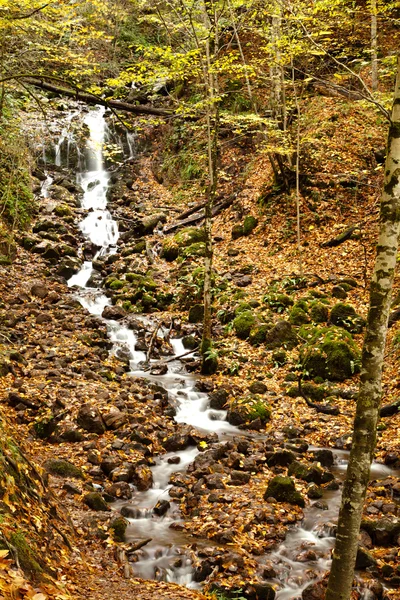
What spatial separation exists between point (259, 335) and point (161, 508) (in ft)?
20.2

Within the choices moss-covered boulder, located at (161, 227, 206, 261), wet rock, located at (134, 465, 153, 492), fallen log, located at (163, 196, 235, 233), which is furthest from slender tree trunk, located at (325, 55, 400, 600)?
fallen log, located at (163, 196, 235, 233)

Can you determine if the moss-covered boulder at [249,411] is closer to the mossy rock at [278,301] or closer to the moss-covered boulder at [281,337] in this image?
the moss-covered boulder at [281,337]

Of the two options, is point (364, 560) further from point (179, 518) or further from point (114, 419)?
point (114, 419)

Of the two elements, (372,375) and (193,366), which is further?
(193,366)

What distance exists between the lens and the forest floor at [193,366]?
5.11 meters

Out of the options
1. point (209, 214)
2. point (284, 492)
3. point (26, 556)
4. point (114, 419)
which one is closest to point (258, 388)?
point (114, 419)

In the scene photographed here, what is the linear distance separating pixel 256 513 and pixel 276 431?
2686 millimetres

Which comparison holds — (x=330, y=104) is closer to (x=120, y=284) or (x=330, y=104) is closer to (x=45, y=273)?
(x=120, y=284)

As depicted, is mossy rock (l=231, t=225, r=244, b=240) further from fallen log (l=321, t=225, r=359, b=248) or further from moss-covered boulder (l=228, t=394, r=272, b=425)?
moss-covered boulder (l=228, t=394, r=272, b=425)

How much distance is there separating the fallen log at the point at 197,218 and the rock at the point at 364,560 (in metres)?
15.1

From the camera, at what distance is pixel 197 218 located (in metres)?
19.6

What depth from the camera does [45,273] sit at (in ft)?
50.9

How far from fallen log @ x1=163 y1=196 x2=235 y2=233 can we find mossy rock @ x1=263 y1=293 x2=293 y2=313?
22.7 ft

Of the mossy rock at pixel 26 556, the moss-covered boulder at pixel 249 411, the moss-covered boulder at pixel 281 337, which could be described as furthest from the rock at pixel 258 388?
the mossy rock at pixel 26 556
